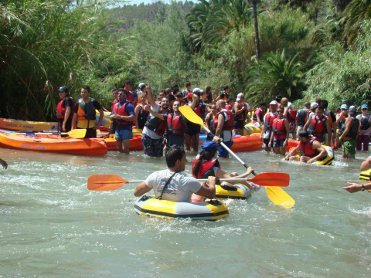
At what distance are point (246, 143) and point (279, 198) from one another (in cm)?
672

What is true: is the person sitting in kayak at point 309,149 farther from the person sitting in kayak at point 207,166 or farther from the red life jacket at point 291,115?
the red life jacket at point 291,115

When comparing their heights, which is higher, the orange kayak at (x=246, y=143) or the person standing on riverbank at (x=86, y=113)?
the person standing on riverbank at (x=86, y=113)

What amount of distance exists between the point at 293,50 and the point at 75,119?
20.2 m

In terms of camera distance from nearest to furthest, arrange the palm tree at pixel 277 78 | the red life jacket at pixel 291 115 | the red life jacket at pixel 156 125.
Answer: the red life jacket at pixel 156 125
the red life jacket at pixel 291 115
the palm tree at pixel 277 78

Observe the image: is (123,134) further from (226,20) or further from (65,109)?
(226,20)

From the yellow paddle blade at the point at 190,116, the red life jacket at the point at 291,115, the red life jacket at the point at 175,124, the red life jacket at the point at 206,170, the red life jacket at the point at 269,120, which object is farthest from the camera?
the red life jacket at the point at 291,115

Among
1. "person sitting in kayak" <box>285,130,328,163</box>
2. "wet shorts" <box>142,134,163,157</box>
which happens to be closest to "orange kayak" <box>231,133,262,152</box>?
"person sitting in kayak" <box>285,130,328,163</box>

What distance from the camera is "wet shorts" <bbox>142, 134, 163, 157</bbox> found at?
11.5 m

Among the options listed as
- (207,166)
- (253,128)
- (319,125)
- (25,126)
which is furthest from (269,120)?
(207,166)

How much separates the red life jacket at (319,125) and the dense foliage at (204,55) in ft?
20.9

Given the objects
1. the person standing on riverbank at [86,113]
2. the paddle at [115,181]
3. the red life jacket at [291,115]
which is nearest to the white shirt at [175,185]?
the paddle at [115,181]

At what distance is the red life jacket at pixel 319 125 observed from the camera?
12.6m

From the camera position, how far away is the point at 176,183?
6453mm

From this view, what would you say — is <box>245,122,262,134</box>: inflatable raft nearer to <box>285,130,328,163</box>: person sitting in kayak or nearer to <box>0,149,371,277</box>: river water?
<box>285,130,328,163</box>: person sitting in kayak
